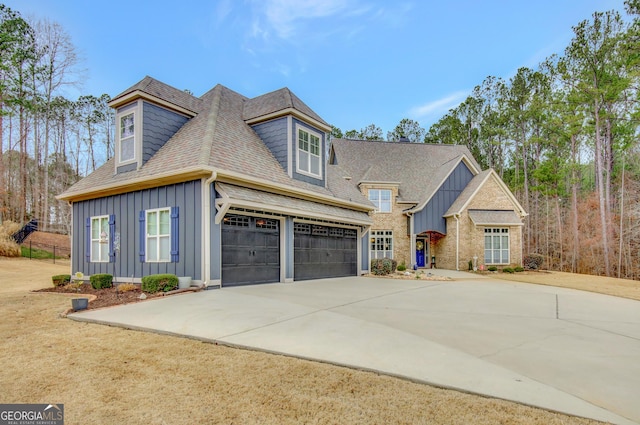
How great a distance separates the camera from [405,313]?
7426 mm

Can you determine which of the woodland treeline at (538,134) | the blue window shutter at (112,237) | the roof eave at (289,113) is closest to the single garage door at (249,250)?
the roof eave at (289,113)

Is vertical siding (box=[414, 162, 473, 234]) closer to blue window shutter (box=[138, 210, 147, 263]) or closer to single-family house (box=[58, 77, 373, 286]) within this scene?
single-family house (box=[58, 77, 373, 286])

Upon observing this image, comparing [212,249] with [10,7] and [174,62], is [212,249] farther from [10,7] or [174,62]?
[10,7]

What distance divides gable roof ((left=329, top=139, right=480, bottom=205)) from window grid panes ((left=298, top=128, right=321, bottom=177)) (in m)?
7.97

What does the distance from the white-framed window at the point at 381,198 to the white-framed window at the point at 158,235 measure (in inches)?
554

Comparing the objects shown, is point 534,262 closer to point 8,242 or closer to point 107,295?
point 107,295

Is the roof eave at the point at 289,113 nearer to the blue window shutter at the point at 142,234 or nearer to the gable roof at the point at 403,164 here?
the blue window shutter at the point at 142,234

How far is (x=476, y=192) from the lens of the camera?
21016 millimetres

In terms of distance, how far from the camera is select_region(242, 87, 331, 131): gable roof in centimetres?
1259

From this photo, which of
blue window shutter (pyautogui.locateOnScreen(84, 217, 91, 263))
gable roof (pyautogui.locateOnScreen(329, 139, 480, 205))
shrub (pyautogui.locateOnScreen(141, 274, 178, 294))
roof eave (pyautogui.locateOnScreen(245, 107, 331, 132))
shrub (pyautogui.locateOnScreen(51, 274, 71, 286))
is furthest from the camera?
gable roof (pyautogui.locateOnScreen(329, 139, 480, 205))

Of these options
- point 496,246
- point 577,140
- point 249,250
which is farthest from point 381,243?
point 577,140

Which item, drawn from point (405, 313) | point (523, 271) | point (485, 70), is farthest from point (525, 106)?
point (405, 313)

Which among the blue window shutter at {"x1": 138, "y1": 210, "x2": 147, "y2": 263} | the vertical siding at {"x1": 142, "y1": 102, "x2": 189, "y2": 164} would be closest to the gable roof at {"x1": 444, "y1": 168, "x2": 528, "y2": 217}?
the vertical siding at {"x1": 142, "y1": 102, "x2": 189, "y2": 164}

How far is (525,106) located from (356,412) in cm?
3145
